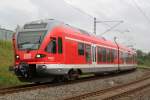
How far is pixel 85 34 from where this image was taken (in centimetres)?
2377

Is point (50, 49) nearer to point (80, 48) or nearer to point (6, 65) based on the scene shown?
point (80, 48)

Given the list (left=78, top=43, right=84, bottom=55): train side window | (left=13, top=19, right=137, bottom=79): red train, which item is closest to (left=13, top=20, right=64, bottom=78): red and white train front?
(left=13, top=19, right=137, bottom=79): red train

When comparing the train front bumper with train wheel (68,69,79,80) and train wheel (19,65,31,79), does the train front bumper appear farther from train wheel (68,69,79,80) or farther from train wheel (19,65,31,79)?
train wheel (68,69,79,80)

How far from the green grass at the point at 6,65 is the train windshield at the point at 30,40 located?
3408mm

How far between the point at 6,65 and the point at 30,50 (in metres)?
12.0

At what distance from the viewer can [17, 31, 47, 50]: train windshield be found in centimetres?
1828

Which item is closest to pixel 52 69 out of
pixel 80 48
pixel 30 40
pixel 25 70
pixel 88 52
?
pixel 25 70

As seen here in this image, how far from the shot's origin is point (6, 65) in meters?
29.8

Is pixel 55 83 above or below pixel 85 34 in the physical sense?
below

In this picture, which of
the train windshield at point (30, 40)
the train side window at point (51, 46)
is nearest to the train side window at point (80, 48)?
the train side window at point (51, 46)

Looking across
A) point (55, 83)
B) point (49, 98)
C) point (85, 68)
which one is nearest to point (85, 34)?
point (85, 68)

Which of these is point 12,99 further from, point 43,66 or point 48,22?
point 48,22

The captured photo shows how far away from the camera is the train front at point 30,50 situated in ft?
59.3

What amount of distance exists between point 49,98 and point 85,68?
8.71 metres
